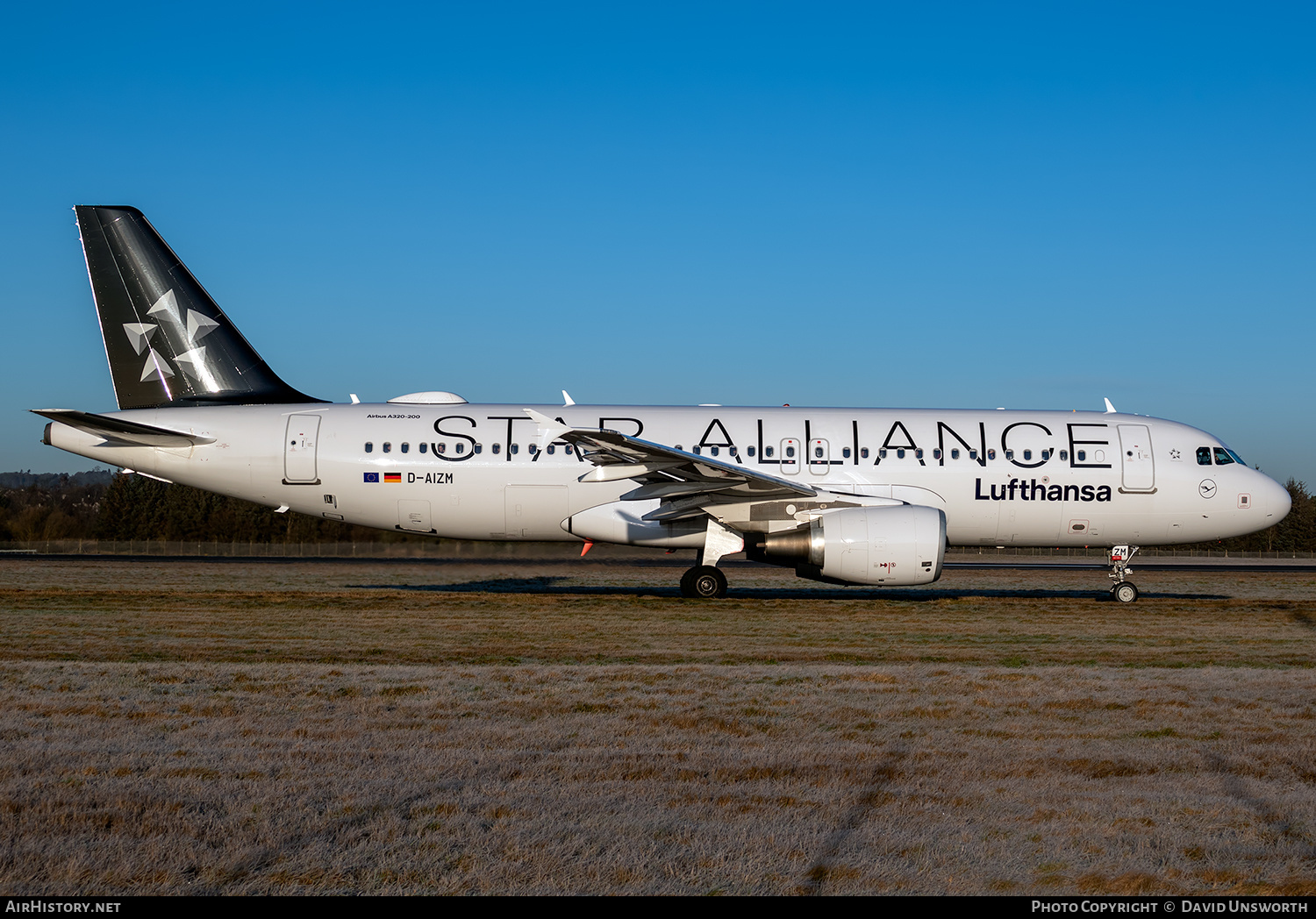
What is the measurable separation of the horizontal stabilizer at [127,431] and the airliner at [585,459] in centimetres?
4

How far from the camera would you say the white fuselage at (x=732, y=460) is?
1884cm

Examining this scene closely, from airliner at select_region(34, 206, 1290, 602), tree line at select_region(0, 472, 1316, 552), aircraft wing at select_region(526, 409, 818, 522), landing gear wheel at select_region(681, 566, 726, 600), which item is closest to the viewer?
aircraft wing at select_region(526, 409, 818, 522)

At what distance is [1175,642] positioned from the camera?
1335 cm

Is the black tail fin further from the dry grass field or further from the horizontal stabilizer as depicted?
the dry grass field

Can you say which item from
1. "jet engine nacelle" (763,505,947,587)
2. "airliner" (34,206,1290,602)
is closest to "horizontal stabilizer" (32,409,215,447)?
"airliner" (34,206,1290,602)

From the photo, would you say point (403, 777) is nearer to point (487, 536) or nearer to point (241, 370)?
point (487, 536)

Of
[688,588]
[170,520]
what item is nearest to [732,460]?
[688,588]

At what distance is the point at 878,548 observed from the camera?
16.8 metres

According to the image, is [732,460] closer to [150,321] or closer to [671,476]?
[671,476]

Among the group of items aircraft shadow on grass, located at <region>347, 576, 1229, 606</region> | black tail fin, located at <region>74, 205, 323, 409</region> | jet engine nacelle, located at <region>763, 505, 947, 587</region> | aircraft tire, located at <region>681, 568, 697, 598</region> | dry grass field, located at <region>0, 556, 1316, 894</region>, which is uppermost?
black tail fin, located at <region>74, 205, 323, 409</region>

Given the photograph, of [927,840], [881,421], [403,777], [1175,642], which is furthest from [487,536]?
[927,840]

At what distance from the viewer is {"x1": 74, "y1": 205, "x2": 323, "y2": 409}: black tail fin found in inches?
754

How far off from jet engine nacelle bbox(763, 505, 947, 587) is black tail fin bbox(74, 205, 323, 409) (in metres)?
10.3

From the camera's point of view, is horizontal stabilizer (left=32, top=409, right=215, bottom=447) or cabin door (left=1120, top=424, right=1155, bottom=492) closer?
horizontal stabilizer (left=32, top=409, right=215, bottom=447)
